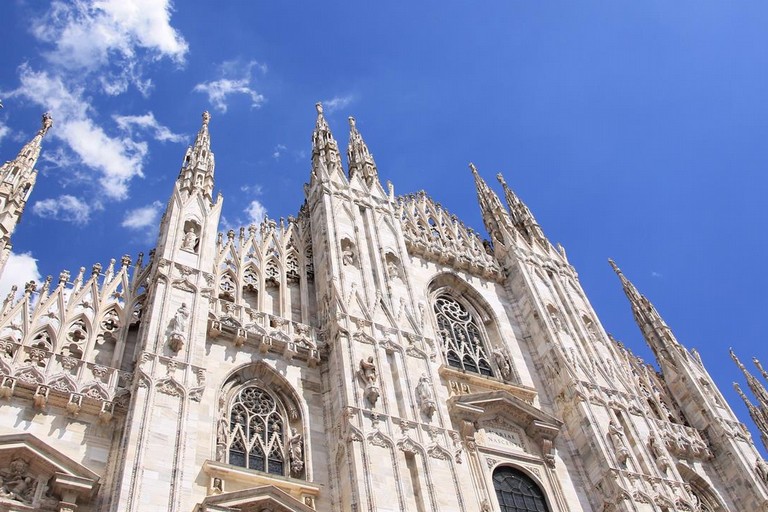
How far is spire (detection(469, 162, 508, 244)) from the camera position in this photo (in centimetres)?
2512

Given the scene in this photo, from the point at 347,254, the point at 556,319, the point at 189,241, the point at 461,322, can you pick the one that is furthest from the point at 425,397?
the point at 556,319

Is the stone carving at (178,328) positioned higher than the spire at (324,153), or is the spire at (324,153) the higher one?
the spire at (324,153)

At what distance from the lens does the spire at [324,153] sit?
22.2 meters

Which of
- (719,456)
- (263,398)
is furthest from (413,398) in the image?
(719,456)

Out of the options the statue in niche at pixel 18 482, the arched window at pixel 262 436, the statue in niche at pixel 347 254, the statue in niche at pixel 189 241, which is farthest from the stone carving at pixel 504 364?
the statue in niche at pixel 18 482

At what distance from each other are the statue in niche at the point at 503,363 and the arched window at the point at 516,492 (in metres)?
3.16

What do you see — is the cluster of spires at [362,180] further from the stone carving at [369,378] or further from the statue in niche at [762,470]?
the stone carving at [369,378]

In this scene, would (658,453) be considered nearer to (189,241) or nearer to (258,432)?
(258,432)

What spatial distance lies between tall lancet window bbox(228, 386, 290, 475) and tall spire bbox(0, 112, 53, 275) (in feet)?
17.5

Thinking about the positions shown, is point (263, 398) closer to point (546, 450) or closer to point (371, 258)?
point (371, 258)

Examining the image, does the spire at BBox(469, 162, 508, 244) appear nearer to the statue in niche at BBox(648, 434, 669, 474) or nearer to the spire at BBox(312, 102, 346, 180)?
the spire at BBox(312, 102, 346, 180)

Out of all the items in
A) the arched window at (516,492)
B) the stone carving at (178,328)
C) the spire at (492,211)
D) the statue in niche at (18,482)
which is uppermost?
the spire at (492,211)

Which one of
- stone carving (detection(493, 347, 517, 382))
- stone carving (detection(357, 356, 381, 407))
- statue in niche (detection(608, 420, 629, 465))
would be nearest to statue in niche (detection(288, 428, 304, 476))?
stone carving (detection(357, 356, 381, 407))

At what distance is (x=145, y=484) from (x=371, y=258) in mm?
9150
